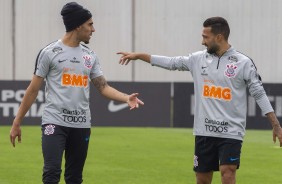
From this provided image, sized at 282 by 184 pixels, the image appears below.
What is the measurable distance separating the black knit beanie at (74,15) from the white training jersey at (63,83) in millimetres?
239

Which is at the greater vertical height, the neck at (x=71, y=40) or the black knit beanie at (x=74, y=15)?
the black knit beanie at (x=74, y=15)

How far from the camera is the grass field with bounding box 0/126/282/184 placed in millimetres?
12297

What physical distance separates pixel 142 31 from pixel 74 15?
2911 centimetres

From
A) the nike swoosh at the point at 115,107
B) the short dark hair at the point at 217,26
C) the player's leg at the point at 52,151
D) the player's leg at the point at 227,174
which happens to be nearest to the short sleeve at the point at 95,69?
the player's leg at the point at 52,151

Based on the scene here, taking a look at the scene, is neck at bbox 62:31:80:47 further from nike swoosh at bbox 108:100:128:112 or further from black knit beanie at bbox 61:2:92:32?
nike swoosh at bbox 108:100:128:112

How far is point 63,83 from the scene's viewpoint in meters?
7.93

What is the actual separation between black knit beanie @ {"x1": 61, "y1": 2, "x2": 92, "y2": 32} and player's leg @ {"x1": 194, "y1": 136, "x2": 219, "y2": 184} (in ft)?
5.86

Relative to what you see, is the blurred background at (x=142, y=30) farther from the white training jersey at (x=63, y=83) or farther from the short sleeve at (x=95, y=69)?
the white training jersey at (x=63, y=83)

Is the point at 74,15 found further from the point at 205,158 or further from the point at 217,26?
the point at 205,158

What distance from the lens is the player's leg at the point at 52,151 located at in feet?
25.1

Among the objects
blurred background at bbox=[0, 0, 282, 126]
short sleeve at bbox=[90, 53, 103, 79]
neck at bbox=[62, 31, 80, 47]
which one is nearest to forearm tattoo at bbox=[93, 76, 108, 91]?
short sleeve at bbox=[90, 53, 103, 79]

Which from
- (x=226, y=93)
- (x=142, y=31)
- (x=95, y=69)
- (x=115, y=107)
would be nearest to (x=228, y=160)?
(x=226, y=93)

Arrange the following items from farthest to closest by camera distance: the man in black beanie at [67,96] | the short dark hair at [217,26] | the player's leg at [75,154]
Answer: the short dark hair at [217,26] < the player's leg at [75,154] < the man in black beanie at [67,96]

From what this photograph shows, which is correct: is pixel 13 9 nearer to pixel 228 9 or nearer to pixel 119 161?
pixel 228 9
